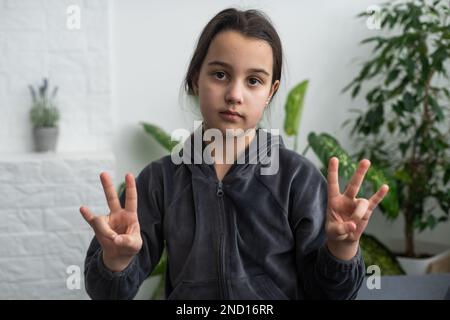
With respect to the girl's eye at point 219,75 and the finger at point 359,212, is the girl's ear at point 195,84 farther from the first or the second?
the finger at point 359,212

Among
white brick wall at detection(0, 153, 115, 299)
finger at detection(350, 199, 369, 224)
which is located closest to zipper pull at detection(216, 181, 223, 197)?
finger at detection(350, 199, 369, 224)

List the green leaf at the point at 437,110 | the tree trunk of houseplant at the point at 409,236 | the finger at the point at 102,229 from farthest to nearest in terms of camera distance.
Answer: the tree trunk of houseplant at the point at 409,236 → the green leaf at the point at 437,110 → the finger at the point at 102,229

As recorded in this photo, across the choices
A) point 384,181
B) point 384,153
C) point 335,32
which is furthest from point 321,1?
point 384,181

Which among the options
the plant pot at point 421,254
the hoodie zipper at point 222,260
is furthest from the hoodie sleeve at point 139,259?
the plant pot at point 421,254

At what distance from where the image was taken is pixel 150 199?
0.94 meters

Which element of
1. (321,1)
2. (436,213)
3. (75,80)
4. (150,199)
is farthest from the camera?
(436,213)

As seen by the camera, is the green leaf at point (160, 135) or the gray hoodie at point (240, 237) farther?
the green leaf at point (160, 135)

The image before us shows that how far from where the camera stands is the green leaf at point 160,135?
234cm

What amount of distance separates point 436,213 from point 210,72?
224 cm

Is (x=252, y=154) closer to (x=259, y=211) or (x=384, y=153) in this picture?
(x=259, y=211)

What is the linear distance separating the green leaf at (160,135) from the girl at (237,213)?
4.51 feet

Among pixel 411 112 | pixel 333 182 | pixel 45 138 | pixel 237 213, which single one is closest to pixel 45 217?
pixel 45 138

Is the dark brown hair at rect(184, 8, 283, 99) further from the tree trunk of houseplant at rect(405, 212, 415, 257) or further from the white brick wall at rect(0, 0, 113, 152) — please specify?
the tree trunk of houseplant at rect(405, 212, 415, 257)

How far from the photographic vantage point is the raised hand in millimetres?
797
